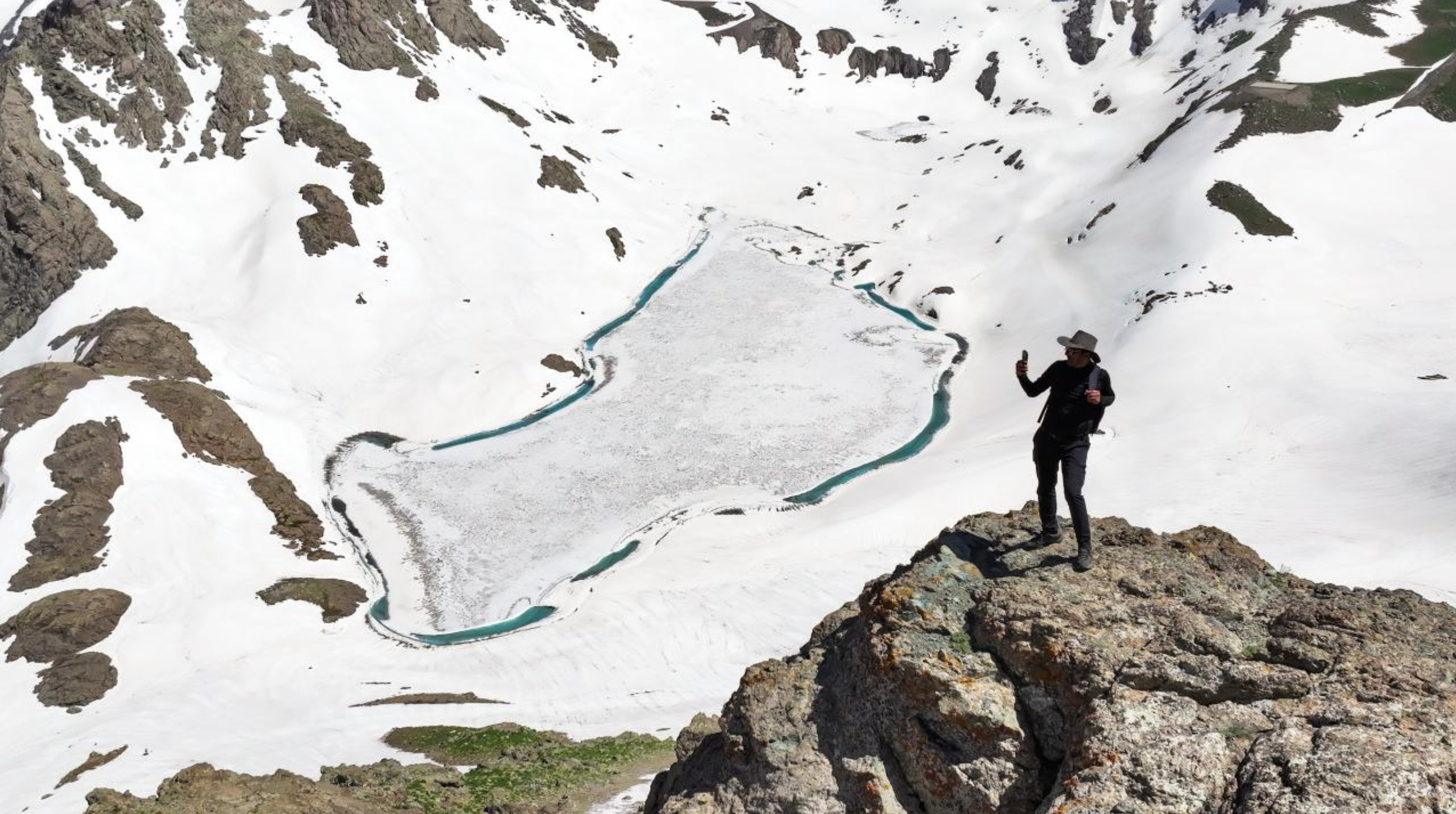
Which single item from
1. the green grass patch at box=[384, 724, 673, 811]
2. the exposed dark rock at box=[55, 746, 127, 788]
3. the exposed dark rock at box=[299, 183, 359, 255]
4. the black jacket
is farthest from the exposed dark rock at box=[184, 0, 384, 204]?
the black jacket

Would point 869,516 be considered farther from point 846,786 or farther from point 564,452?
point 846,786

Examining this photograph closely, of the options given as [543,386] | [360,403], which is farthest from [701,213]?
[360,403]

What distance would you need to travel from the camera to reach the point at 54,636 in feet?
121

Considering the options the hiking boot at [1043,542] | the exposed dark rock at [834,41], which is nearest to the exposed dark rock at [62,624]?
the hiking boot at [1043,542]

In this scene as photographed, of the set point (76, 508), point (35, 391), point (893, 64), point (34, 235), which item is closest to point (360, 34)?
point (34, 235)

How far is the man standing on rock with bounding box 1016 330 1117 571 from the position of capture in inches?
470

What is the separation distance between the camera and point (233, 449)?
50344mm

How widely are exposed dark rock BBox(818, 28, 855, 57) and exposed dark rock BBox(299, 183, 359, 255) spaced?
92267 mm

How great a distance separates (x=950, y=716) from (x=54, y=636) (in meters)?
40.0

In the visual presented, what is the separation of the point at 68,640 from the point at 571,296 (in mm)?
43374

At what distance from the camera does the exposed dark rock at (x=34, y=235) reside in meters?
64.8

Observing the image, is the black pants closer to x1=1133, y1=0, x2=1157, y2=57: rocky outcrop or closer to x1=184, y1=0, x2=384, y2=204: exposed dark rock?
x1=184, y1=0, x2=384, y2=204: exposed dark rock

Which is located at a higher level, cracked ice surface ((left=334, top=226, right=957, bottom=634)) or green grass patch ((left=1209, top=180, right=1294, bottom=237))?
green grass patch ((left=1209, top=180, right=1294, bottom=237))

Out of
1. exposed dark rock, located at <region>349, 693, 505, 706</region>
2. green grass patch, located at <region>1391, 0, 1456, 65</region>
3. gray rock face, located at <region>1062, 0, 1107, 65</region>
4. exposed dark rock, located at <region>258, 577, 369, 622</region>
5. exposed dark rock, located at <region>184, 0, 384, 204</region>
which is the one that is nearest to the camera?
exposed dark rock, located at <region>349, 693, 505, 706</region>
